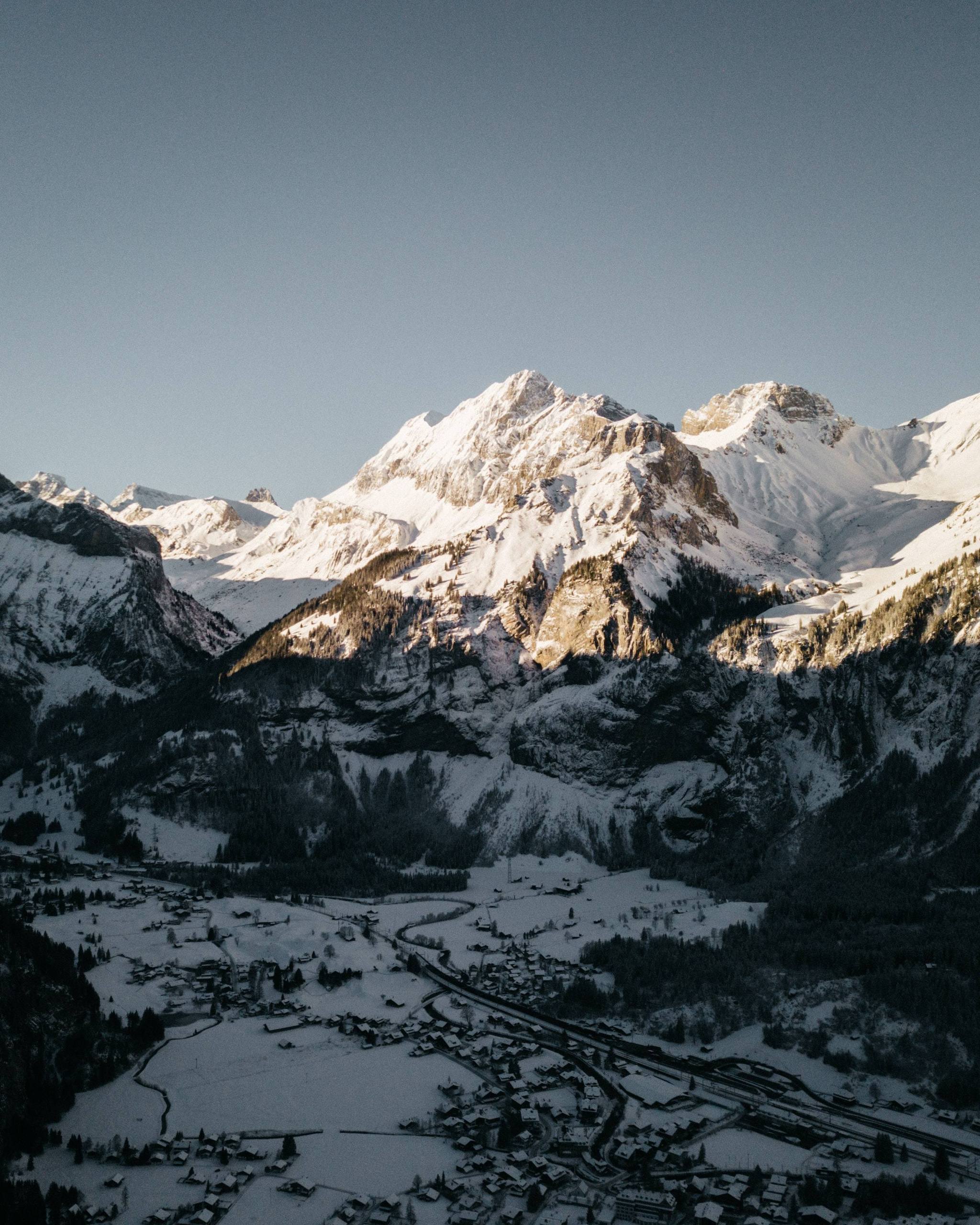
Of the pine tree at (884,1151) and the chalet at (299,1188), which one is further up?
the pine tree at (884,1151)

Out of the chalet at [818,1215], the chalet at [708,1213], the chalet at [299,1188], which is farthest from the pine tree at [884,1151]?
the chalet at [299,1188]

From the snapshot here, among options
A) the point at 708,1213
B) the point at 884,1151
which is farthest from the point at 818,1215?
the point at 884,1151

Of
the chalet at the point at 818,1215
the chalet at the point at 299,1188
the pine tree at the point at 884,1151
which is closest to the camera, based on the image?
the chalet at the point at 818,1215

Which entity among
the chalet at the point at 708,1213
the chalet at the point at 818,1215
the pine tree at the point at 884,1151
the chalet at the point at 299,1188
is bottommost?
the chalet at the point at 299,1188

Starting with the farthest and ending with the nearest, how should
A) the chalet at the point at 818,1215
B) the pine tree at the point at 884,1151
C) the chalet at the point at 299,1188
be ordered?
1. the pine tree at the point at 884,1151
2. the chalet at the point at 299,1188
3. the chalet at the point at 818,1215

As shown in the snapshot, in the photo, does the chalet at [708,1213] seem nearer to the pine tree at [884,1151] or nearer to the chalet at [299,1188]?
the pine tree at [884,1151]

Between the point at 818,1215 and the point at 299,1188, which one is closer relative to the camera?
the point at 818,1215

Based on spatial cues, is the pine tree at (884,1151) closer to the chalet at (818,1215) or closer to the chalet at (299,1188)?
the chalet at (818,1215)

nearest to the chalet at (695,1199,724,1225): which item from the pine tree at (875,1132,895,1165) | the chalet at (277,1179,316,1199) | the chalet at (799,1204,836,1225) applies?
the chalet at (799,1204,836,1225)

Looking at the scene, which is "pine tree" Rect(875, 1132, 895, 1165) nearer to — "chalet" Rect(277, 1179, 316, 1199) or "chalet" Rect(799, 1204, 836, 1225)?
"chalet" Rect(799, 1204, 836, 1225)

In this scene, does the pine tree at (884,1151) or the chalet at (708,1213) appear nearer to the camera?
the chalet at (708,1213)

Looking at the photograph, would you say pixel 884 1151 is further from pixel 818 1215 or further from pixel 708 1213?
pixel 708 1213
